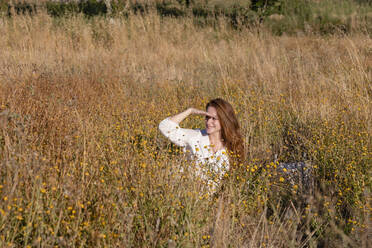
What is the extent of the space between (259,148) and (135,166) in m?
1.69

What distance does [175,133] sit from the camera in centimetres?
329

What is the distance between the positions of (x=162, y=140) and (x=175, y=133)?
254 mm

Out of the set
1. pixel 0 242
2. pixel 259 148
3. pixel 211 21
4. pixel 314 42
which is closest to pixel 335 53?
pixel 314 42

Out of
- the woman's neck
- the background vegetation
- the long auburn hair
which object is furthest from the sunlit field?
the background vegetation

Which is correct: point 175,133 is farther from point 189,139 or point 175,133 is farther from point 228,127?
point 228,127

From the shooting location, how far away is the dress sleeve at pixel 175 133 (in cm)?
325

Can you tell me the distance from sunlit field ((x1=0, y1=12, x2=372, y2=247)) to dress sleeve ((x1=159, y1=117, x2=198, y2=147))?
0.20 meters

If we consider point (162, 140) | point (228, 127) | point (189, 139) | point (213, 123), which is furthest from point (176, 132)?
point (228, 127)

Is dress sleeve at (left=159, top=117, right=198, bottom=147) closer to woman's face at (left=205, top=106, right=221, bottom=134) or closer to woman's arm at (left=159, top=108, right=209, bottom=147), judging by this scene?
woman's arm at (left=159, top=108, right=209, bottom=147)

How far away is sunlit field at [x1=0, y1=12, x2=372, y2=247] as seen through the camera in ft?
6.34

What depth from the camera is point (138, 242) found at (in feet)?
6.49

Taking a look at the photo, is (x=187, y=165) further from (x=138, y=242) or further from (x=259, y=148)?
(x=259, y=148)

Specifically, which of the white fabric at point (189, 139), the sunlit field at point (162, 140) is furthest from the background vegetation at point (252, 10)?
the white fabric at point (189, 139)

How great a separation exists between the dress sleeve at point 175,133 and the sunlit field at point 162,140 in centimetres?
20
